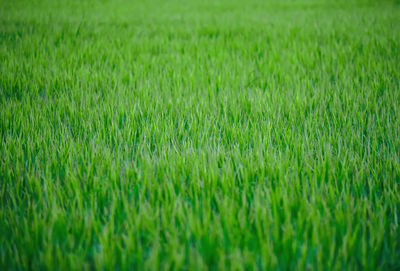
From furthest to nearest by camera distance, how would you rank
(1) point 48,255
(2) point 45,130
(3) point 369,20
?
(3) point 369,20
(2) point 45,130
(1) point 48,255

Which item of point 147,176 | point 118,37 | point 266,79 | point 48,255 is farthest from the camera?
point 118,37

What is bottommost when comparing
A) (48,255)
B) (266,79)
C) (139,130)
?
(48,255)

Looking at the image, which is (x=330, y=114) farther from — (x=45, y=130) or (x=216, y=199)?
(x=45, y=130)

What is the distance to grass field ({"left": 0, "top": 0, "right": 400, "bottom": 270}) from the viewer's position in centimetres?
71

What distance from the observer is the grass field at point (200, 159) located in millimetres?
712

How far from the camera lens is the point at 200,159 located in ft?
3.40

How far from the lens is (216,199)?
84cm

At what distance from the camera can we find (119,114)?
1468 millimetres

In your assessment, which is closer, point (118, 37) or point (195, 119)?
point (195, 119)

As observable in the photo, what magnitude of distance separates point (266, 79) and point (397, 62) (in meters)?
1.09

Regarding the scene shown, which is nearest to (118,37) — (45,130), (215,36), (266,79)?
(215,36)

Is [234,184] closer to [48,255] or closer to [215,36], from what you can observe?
[48,255]

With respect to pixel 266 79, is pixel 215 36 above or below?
above

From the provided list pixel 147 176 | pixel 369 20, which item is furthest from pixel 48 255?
pixel 369 20
